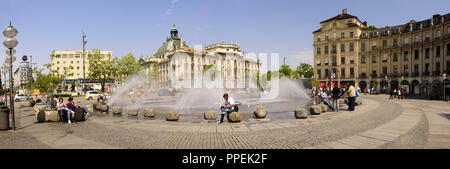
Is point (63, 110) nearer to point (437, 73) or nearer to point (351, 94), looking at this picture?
point (351, 94)

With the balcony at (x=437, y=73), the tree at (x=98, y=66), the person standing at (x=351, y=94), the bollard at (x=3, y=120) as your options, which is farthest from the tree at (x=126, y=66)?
the balcony at (x=437, y=73)

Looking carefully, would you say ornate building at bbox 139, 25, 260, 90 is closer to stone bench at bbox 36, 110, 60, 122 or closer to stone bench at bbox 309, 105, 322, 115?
stone bench at bbox 309, 105, 322, 115

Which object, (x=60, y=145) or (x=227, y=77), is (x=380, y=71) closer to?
(x=227, y=77)

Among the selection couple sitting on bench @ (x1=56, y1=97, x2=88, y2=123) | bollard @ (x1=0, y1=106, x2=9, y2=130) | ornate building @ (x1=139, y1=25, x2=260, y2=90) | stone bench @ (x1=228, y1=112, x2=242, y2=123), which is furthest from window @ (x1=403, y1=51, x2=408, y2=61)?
bollard @ (x1=0, y1=106, x2=9, y2=130)

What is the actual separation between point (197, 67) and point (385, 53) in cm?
6000

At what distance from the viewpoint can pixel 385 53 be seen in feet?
167

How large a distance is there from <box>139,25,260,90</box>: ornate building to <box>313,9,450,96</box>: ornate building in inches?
1425

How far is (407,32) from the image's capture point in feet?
155

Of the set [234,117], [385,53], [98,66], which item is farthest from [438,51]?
[98,66]

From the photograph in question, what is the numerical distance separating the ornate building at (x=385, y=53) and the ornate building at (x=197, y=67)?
3619 cm

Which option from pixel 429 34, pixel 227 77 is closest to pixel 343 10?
pixel 429 34

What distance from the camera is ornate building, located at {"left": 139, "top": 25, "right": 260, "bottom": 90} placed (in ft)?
258
